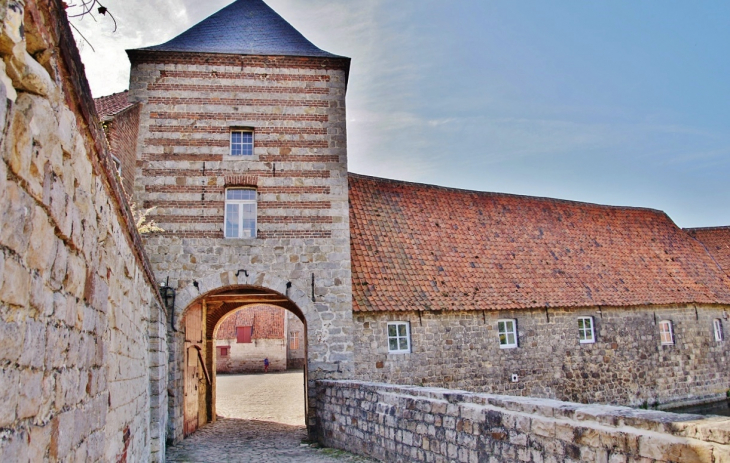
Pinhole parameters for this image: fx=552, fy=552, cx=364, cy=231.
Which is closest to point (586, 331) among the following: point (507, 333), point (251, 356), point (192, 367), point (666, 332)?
point (507, 333)

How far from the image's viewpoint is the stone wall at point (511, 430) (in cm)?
354

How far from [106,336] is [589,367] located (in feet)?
46.2

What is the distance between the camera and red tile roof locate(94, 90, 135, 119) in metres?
10.8

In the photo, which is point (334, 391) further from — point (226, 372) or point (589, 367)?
point (226, 372)

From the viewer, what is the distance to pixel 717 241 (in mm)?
21500

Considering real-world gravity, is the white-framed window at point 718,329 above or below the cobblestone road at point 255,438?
above

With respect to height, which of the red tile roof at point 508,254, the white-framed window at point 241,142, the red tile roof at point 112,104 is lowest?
the red tile roof at point 508,254

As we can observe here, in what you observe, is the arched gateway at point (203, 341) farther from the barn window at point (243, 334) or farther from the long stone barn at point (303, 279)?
the barn window at point (243, 334)

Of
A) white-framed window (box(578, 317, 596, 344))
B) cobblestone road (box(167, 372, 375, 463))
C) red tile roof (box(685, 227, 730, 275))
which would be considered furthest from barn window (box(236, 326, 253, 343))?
red tile roof (box(685, 227, 730, 275))

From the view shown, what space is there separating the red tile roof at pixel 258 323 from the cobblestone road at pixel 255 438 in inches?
519

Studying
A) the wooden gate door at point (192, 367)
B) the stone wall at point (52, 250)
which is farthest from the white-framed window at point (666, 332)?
the stone wall at point (52, 250)

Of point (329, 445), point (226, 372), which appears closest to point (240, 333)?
point (226, 372)

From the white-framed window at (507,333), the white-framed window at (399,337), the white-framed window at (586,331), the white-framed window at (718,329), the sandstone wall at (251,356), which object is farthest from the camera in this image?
the sandstone wall at (251,356)

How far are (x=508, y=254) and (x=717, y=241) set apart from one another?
427 inches
